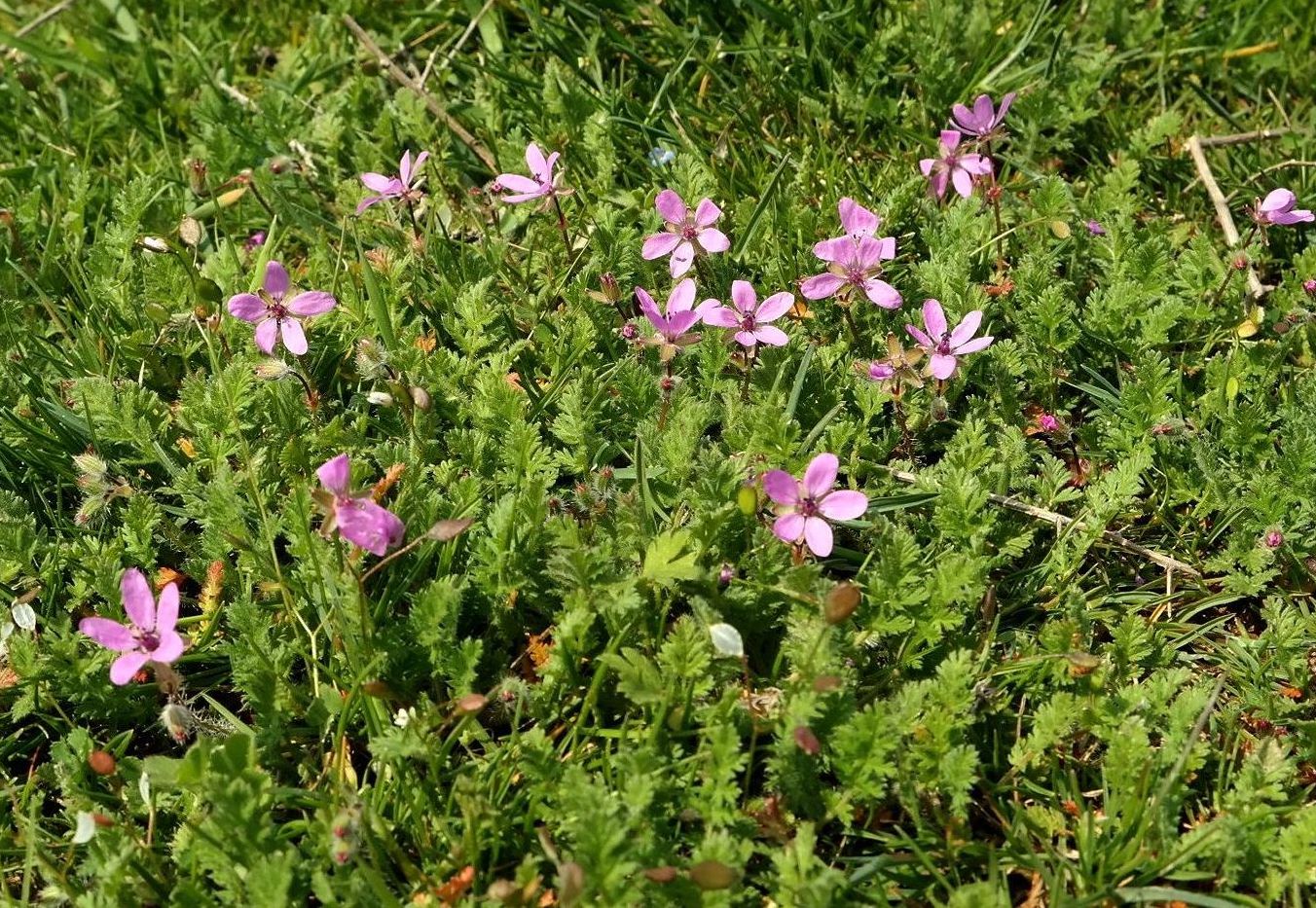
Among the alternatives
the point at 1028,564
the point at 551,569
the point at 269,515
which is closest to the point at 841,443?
the point at 1028,564

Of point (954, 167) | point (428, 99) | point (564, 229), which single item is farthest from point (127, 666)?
point (954, 167)

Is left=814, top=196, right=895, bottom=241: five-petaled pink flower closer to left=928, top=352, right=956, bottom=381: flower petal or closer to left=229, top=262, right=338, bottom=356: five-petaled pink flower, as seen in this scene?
left=928, top=352, right=956, bottom=381: flower petal

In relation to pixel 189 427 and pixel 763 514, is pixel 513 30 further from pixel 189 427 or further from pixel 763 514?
pixel 763 514

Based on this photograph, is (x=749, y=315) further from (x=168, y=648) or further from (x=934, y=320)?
(x=168, y=648)

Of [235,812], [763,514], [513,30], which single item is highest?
[513,30]

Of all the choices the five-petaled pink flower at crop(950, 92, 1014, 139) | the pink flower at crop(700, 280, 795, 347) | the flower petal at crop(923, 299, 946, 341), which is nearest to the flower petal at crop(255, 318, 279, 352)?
the pink flower at crop(700, 280, 795, 347)

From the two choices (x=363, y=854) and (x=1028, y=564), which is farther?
(x=1028, y=564)
